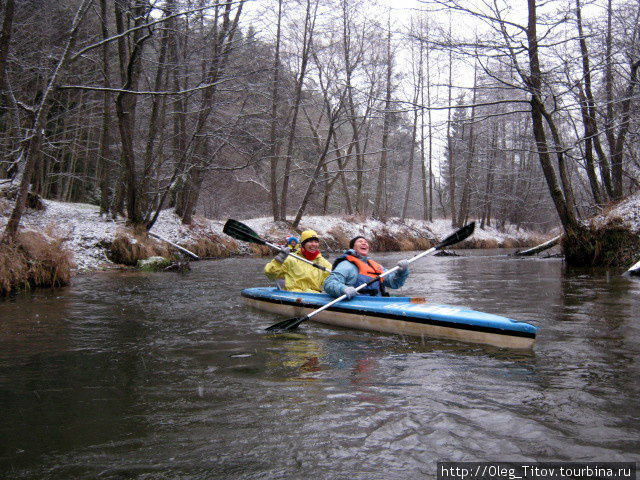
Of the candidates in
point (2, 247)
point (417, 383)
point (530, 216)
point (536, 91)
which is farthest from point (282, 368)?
point (530, 216)

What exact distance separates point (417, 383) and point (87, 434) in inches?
86.8

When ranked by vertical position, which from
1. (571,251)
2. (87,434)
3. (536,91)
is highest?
(536,91)

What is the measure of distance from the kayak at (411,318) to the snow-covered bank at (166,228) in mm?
5027

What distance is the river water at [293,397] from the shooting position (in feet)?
8.56

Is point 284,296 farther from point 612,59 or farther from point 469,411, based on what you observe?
point 612,59

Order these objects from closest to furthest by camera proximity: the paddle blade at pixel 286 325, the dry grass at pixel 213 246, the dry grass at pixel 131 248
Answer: the paddle blade at pixel 286 325 → the dry grass at pixel 131 248 → the dry grass at pixel 213 246

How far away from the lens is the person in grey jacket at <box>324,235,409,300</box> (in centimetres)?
650

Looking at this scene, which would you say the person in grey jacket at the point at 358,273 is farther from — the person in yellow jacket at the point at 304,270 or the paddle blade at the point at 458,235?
the paddle blade at the point at 458,235

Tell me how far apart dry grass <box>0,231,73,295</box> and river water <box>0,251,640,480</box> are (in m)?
1.55

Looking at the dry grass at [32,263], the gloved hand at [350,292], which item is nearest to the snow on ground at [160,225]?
the dry grass at [32,263]

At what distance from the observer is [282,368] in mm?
4293

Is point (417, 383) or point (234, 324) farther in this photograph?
point (234, 324)

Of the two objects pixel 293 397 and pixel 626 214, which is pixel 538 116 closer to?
pixel 626 214

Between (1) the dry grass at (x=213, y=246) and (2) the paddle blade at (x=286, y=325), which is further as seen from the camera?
(1) the dry grass at (x=213, y=246)
